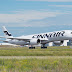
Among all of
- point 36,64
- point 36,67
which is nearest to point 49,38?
point 36,64

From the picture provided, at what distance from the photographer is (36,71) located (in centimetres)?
1485

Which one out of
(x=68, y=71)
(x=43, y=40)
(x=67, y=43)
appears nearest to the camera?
(x=68, y=71)

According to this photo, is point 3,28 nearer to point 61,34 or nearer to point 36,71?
point 61,34

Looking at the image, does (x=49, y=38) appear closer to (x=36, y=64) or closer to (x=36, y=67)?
(x=36, y=64)

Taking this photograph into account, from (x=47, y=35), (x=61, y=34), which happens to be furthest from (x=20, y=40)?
(x=61, y=34)

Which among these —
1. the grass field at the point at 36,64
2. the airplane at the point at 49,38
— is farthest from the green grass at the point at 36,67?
the airplane at the point at 49,38

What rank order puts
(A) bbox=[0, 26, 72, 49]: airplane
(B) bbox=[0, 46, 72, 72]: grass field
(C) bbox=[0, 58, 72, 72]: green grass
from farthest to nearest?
(A) bbox=[0, 26, 72, 49]: airplane, (B) bbox=[0, 46, 72, 72]: grass field, (C) bbox=[0, 58, 72, 72]: green grass

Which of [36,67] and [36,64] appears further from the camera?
[36,64]

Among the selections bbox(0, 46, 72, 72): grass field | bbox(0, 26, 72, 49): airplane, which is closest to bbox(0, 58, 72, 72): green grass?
bbox(0, 46, 72, 72): grass field

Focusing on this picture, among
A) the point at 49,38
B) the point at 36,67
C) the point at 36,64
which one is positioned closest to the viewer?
the point at 36,67

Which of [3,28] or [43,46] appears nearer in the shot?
[43,46]

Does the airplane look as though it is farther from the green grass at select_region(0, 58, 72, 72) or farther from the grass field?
the green grass at select_region(0, 58, 72, 72)

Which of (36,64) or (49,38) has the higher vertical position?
(49,38)

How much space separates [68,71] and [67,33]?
4635 centimetres
